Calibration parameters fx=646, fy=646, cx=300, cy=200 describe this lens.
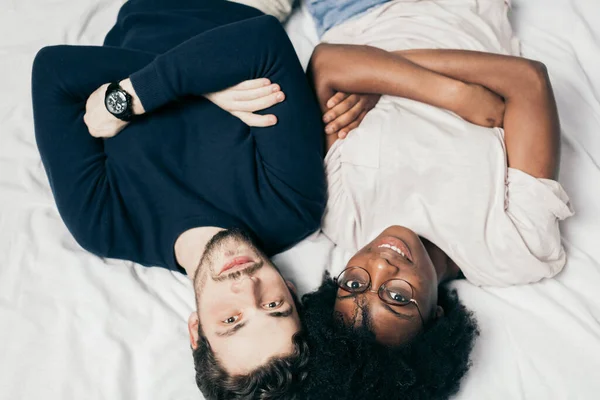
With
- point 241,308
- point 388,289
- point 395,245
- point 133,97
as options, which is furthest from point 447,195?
point 133,97

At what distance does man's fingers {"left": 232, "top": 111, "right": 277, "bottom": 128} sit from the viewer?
1.53 metres

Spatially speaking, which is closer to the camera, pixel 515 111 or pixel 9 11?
pixel 515 111

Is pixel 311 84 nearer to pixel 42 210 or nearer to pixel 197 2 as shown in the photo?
pixel 197 2

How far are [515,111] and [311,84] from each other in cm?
52

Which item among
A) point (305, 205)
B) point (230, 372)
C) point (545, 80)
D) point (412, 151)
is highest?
point (545, 80)

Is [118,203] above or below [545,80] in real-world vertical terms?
below

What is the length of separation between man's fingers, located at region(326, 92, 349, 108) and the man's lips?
0.48 m

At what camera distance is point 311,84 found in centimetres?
171

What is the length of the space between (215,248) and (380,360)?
1.46 feet

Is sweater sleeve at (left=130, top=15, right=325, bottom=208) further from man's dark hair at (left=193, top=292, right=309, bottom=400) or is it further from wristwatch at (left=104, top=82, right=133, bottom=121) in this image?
man's dark hair at (left=193, top=292, right=309, bottom=400)

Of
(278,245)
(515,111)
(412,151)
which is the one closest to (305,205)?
(278,245)

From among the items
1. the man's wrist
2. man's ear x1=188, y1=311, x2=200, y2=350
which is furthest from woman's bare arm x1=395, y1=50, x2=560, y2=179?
man's ear x1=188, y1=311, x2=200, y2=350

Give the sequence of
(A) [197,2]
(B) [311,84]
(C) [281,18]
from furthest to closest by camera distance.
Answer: (C) [281,18], (A) [197,2], (B) [311,84]

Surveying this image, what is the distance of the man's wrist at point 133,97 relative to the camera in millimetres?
1533
